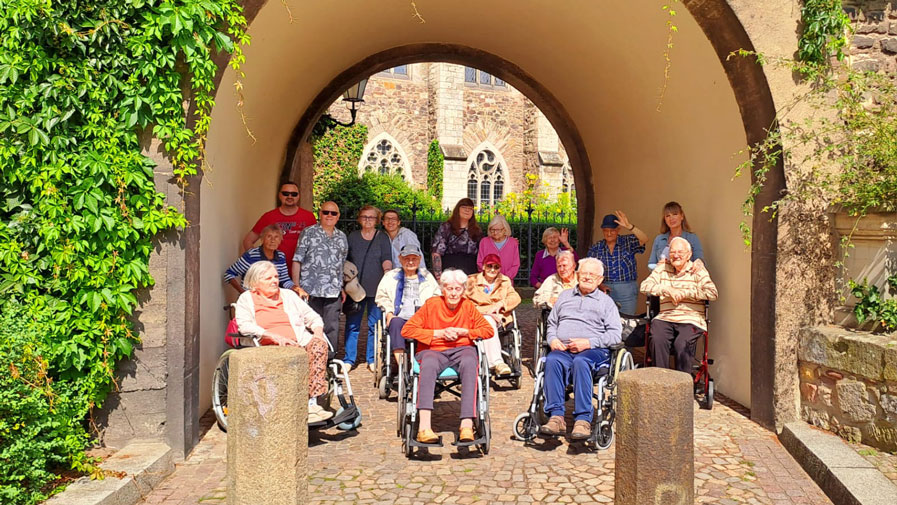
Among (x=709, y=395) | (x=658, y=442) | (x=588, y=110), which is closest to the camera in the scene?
(x=658, y=442)

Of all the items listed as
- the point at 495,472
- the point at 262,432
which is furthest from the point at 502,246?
the point at 262,432

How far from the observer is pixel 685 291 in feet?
19.5

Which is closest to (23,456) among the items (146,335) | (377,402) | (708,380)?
(146,335)

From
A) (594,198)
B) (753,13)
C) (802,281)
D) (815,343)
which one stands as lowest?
(815,343)

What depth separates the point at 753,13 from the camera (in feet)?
17.2

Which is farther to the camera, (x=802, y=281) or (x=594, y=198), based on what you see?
(x=594, y=198)

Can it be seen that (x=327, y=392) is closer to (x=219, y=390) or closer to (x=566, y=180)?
(x=219, y=390)

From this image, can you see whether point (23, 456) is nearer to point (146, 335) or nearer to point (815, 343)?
point (146, 335)

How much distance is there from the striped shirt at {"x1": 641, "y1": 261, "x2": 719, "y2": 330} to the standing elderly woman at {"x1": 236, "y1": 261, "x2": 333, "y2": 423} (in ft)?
8.69

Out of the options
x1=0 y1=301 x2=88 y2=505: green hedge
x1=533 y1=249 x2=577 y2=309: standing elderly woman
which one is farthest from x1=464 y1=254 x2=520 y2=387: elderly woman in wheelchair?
x1=0 y1=301 x2=88 y2=505: green hedge

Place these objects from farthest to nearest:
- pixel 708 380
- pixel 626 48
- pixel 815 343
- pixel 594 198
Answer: pixel 594 198 < pixel 626 48 < pixel 708 380 < pixel 815 343

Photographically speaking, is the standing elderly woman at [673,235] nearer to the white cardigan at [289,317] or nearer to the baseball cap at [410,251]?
the baseball cap at [410,251]

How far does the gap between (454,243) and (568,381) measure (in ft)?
8.97

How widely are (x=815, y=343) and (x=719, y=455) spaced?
3.40 ft
